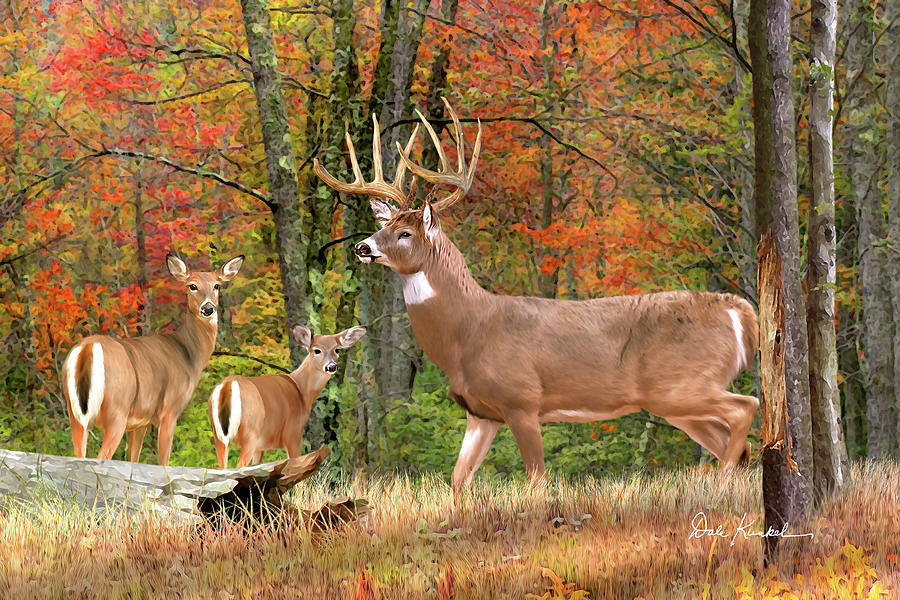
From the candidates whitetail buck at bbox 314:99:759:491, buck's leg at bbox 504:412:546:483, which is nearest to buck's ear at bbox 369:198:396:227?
whitetail buck at bbox 314:99:759:491

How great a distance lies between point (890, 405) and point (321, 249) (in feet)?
19.1

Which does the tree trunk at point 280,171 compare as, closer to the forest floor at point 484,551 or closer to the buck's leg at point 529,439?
the buck's leg at point 529,439

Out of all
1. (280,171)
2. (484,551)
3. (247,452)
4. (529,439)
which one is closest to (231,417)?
(247,452)

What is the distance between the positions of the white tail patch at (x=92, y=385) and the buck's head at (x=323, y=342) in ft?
5.66

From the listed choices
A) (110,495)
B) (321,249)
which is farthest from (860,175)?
(110,495)

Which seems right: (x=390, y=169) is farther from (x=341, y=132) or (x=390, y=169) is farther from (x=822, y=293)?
(x=822, y=293)

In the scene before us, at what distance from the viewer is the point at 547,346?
8.66 meters

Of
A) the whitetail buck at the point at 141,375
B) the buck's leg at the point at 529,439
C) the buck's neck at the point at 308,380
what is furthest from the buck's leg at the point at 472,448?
the whitetail buck at the point at 141,375

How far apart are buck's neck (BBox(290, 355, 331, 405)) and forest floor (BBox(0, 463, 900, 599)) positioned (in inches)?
116

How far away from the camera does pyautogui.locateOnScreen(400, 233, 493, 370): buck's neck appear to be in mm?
8500

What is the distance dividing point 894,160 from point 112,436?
25.4ft

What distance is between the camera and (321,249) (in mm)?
9914

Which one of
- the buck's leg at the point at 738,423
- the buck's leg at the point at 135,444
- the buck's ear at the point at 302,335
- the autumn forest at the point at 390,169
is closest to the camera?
the buck's leg at the point at 738,423

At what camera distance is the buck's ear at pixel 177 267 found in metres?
9.73
